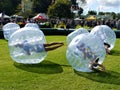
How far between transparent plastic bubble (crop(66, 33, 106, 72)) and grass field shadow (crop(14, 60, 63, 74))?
1.07 metres

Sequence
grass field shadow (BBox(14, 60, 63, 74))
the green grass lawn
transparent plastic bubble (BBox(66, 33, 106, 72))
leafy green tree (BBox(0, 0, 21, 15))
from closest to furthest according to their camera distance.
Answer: the green grass lawn
transparent plastic bubble (BBox(66, 33, 106, 72))
grass field shadow (BBox(14, 60, 63, 74))
leafy green tree (BBox(0, 0, 21, 15))

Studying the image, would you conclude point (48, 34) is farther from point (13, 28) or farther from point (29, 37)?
point (29, 37)

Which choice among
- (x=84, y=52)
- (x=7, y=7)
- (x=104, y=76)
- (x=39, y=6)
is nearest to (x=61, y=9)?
(x=39, y=6)

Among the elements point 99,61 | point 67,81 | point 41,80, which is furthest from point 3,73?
point 99,61

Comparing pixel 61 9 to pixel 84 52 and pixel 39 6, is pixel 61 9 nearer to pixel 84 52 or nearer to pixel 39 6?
pixel 39 6

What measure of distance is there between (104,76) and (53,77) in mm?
1798

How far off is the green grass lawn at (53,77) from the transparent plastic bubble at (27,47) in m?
0.36

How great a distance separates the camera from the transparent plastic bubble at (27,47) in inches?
492

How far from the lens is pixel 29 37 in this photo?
12695 mm

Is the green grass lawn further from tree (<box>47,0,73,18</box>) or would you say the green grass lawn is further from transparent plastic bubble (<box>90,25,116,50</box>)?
tree (<box>47,0,73,18</box>)

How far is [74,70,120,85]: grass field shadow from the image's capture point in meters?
10.4

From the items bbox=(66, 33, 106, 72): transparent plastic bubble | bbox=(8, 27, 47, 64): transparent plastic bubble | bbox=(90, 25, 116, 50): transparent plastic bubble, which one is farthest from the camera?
bbox=(90, 25, 116, 50): transparent plastic bubble

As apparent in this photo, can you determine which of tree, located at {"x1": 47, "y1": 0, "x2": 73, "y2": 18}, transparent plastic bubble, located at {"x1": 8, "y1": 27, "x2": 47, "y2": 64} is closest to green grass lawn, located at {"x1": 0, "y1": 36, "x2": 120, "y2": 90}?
transparent plastic bubble, located at {"x1": 8, "y1": 27, "x2": 47, "y2": 64}

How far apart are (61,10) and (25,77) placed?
52.9 meters
